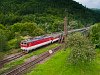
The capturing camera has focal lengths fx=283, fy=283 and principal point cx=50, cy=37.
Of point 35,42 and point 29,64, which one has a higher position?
point 35,42

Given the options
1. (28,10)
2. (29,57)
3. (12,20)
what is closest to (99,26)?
(29,57)

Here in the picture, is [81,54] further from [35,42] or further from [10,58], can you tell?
[35,42]

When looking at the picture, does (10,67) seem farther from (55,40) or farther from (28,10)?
(28,10)

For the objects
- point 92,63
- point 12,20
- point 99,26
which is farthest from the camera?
point 12,20

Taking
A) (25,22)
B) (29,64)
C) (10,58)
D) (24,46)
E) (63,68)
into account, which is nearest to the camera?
(63,68)

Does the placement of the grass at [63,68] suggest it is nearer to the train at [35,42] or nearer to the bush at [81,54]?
the bush at [81,54]

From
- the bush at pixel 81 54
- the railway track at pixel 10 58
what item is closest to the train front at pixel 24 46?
the railway track at pixel 10 58

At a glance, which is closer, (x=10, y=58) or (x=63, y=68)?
(x=63, y=68)

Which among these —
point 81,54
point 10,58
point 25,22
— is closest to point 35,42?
point 10,58

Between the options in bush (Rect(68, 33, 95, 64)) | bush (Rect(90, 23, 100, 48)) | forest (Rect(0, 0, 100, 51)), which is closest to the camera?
bush (Rect(68, 33, 95, 64))

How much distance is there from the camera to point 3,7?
180250mm

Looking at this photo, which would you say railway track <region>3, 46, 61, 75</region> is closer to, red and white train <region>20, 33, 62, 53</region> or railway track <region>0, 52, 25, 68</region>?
red and white train <region>20, 33, 62, 53</region>

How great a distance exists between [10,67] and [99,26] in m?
36.8

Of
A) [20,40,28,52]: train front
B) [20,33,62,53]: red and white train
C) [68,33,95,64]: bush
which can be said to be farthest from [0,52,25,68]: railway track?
[68,33,95,64]: bush
